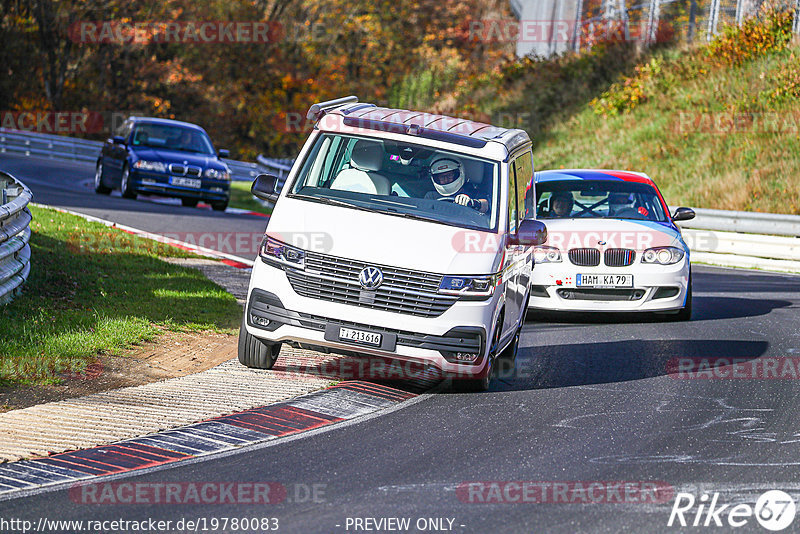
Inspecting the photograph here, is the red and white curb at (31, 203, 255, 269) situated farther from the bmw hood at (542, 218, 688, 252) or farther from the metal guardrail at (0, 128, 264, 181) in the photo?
the metal guardrail at (0, 128, 264, 181)

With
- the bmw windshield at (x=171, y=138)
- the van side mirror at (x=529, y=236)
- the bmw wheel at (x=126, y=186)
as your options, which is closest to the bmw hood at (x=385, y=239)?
the van side mirror at (x=529, y=236)

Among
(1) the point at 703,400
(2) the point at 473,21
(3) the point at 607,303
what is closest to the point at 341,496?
(1) the point at 703,400

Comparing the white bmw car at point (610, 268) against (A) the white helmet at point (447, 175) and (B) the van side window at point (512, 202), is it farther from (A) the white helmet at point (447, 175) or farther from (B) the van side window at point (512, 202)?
(A) the white helmet at point (447, 175)

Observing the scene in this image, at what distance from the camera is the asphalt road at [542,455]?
550cm

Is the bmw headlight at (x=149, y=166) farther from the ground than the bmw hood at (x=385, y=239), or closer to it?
closer to it

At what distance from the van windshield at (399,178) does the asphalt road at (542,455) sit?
1.56 m

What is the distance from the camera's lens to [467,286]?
8.22 m

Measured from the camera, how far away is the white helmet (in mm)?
9055

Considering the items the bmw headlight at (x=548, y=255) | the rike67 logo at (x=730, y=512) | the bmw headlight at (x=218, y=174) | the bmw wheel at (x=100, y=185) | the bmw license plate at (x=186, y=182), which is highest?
the bmw headlight at (x=218, y=174)

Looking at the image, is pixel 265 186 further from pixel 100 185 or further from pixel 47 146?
pixel 47 146

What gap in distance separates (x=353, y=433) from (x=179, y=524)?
212 centimetres

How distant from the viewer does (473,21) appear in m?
63.1

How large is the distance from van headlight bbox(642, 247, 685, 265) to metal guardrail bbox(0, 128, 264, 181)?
27730 mm

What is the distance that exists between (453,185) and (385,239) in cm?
109
